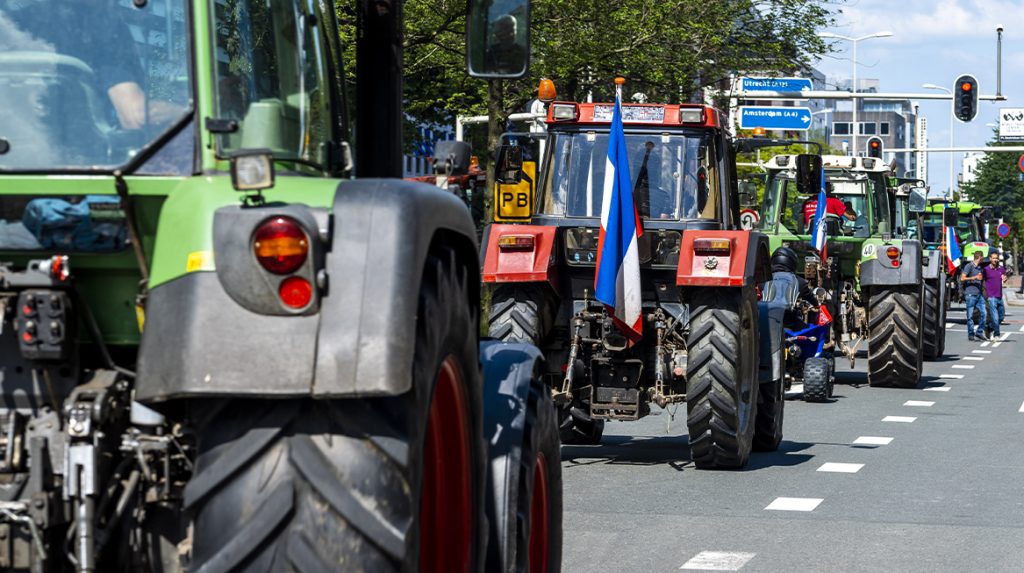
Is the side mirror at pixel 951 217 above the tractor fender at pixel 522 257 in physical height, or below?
below

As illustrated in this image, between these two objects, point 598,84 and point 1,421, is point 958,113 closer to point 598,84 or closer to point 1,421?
point 598,84

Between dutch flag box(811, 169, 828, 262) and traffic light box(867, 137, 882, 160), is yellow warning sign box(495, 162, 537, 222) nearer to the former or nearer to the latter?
dutch flag box(811, 169, 828, 262)

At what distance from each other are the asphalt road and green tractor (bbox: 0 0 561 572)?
4445 millimetres

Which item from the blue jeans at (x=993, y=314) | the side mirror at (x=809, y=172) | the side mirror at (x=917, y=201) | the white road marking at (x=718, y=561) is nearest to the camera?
the white road marking at (x=718, y=561)

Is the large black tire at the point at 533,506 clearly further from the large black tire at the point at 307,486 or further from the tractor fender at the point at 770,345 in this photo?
the tractor fender at the point at 770,345

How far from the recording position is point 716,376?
1195 cm

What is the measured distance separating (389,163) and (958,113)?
34687mm

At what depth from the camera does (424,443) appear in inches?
147

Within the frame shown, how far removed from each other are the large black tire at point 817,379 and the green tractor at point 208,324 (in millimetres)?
14265

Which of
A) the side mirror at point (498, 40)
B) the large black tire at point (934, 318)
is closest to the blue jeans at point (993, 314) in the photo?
the large black tire at point (934, 318)

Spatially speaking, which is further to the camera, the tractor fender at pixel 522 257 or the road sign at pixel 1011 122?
the road sign at pixel 1011 122

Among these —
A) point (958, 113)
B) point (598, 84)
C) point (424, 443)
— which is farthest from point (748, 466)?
point (958, 113)

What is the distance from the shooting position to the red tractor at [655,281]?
1202 centimetres

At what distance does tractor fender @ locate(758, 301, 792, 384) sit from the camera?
525 inches
